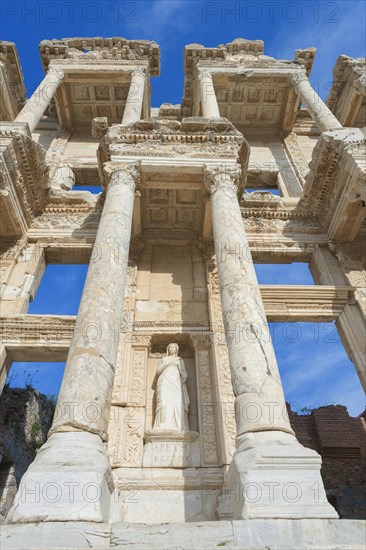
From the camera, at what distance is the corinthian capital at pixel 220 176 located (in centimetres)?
1065

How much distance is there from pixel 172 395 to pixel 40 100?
39.3ft

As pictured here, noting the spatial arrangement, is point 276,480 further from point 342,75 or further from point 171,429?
point 342,75

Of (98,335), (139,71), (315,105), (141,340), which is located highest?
(139,71)

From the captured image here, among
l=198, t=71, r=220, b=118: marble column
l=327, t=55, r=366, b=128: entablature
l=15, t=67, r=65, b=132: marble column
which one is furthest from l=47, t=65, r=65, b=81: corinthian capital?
l=327, t=55, r=366, b=128: entablature

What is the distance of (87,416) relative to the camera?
19.1 ft

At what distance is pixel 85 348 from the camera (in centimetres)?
668

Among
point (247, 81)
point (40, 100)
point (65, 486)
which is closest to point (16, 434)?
point (65, 486)

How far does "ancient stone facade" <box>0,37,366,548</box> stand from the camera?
5.29 meters

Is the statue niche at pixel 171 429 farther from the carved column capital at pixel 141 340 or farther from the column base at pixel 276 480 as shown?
the column base at pixel 276 480

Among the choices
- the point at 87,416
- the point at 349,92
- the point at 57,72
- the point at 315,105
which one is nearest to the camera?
the point at 87,416

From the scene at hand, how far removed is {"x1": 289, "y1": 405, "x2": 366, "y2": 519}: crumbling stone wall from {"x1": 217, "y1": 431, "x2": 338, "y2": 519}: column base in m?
14.9

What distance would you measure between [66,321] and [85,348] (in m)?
4.26

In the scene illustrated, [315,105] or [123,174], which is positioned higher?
[315,105]

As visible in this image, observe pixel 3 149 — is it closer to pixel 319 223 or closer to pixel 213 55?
pixel 319 223
